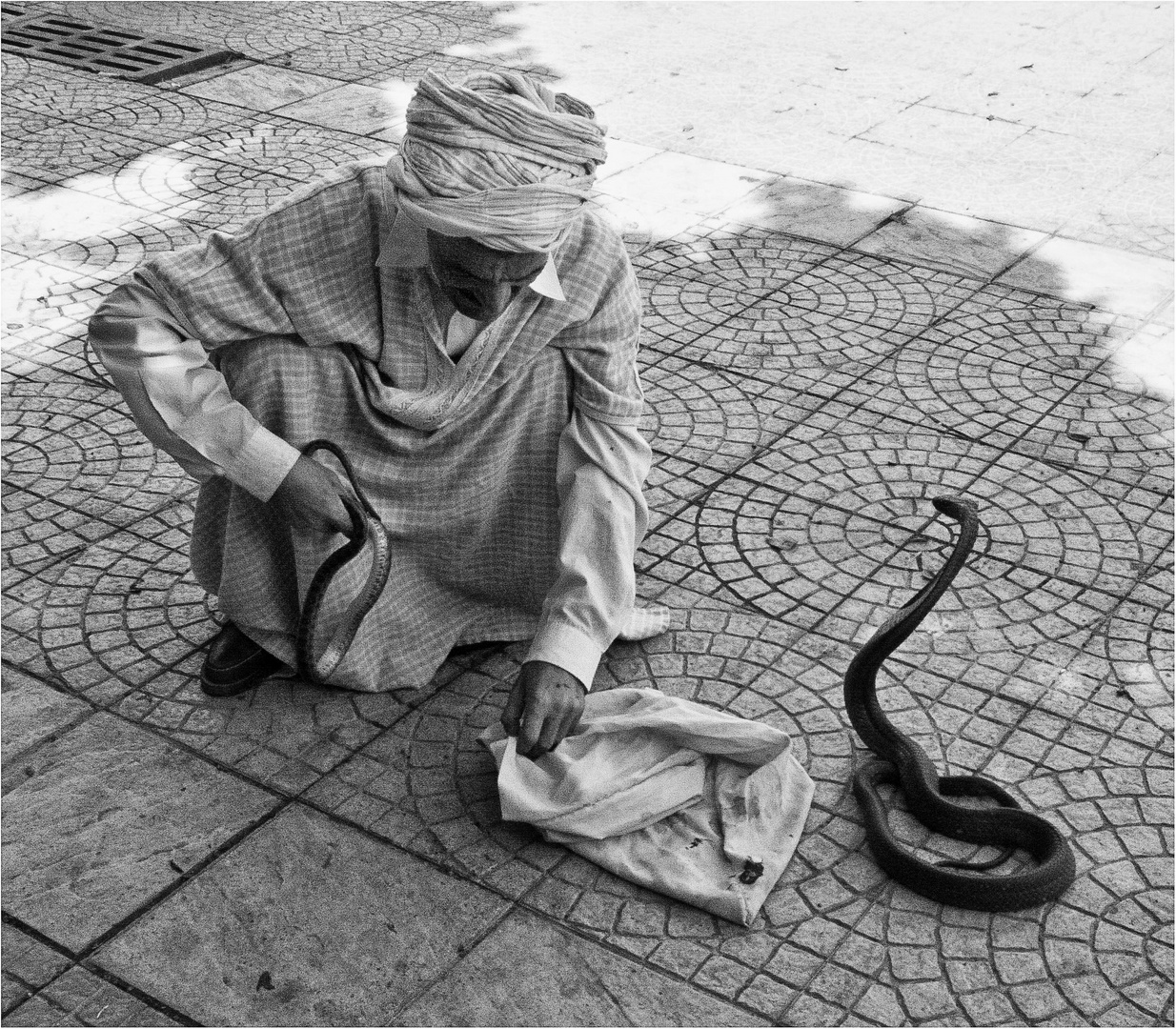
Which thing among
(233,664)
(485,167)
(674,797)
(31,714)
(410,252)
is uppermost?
(485,167)

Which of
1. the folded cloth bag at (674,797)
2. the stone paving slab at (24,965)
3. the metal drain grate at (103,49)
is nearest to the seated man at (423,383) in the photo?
the folded cloth bag at (674,797)

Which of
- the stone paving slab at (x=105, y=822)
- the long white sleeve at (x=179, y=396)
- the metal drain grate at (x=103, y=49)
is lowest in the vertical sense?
the metal drain grate at (x=103, y=49)

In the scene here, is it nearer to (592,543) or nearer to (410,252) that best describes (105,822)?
(592,543)

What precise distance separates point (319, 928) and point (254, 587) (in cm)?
78

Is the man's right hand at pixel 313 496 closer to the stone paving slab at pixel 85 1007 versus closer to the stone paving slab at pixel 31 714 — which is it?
the stone paving slab at pixel 31 714

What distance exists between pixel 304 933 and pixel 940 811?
3.88ft

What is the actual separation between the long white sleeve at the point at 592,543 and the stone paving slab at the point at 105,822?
Result: 67 cm

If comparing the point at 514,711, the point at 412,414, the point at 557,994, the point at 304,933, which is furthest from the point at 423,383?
the point at 557,994

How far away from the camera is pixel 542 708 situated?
8.24ft

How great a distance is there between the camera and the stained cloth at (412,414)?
8.58ft

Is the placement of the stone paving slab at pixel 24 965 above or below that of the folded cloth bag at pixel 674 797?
below

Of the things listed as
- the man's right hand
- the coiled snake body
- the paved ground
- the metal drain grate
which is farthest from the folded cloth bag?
the metal drain grate

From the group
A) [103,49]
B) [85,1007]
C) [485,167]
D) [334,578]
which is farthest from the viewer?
[103,49]

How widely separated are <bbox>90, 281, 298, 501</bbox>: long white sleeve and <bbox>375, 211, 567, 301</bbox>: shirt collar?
0.39 meters
